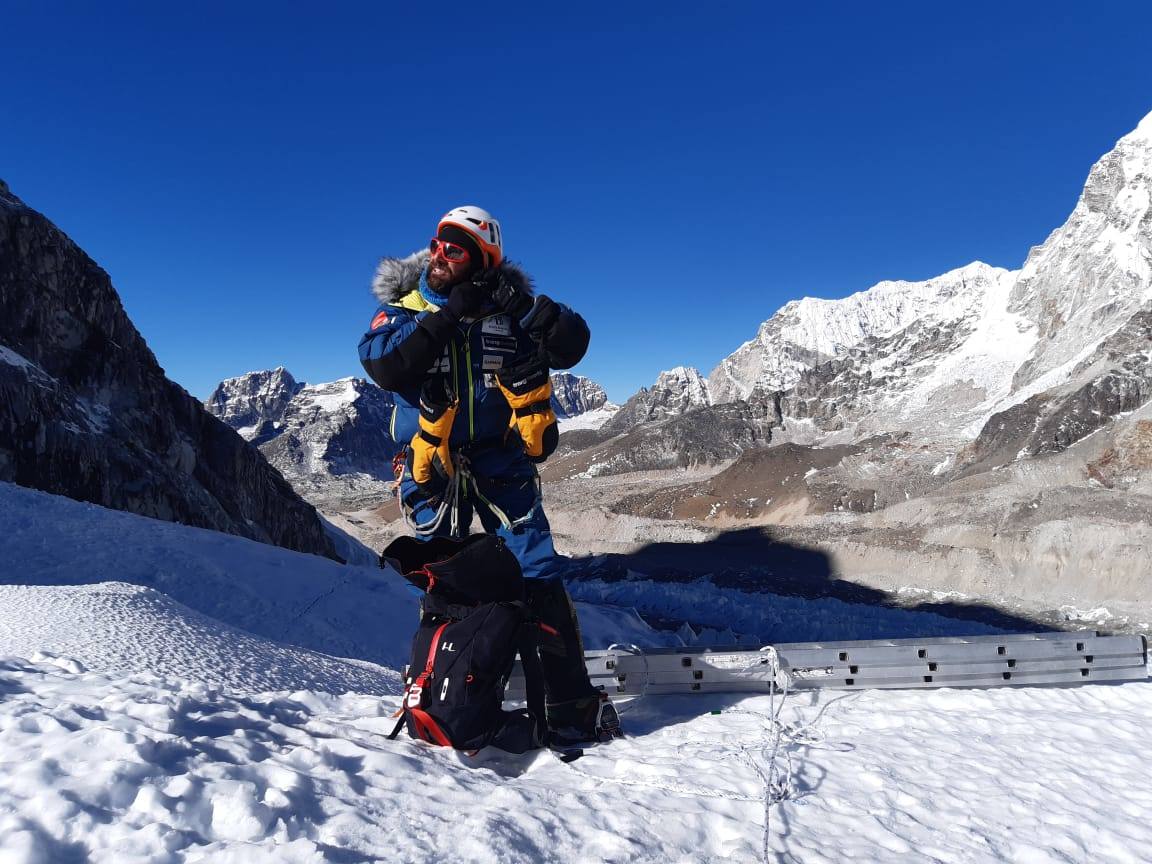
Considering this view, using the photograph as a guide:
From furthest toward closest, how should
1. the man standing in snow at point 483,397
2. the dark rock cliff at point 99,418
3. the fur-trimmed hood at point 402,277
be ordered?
the dark rock cliff at point 99,418
the fur-trimmed hood at point 402,277
the man standing in snow at point 483,397

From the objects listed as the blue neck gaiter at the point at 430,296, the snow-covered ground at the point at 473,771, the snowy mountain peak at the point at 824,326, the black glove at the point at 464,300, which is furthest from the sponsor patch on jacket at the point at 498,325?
the snowy mountain peak at the point at 824,326

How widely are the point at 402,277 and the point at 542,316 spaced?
0.87 m

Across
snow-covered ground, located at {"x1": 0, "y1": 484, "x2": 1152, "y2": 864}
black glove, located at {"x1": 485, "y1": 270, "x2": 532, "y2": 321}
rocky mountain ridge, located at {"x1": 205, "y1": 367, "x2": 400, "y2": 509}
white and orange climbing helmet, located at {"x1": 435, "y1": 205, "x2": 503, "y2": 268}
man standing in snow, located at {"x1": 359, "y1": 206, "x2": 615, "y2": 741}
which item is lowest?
snow-covered ground, located at {"x1": 0, "y1": 484, "x2": 1152, "y2": 864}

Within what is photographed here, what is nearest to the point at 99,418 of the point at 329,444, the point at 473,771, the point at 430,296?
the point at 430,296

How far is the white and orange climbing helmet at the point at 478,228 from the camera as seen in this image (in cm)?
356

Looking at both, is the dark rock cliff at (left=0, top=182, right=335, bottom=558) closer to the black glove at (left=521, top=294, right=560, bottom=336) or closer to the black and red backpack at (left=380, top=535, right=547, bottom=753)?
the black and red backpack at (left=380, top=535, right=547, bottom=753)

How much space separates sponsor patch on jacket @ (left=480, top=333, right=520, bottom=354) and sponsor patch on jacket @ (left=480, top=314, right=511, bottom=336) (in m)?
0.03

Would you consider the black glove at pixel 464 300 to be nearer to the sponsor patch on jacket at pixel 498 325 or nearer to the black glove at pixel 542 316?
the sponsor patch on jacket at pixel 498 325

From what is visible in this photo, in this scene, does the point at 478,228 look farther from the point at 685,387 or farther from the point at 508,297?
the point at 685,387

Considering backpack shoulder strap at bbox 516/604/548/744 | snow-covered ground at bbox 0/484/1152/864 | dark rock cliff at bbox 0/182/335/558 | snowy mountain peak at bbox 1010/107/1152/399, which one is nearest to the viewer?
snow-covered ground at bbox 0/484/1152/864

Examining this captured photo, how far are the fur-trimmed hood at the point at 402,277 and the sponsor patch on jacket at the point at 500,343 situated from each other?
276mm

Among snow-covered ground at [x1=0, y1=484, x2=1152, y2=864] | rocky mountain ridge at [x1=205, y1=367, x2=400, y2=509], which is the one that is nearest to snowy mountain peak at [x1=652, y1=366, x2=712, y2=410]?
rocky mountain ridge at [x1=205, y1=367, x2=400, y2=509]

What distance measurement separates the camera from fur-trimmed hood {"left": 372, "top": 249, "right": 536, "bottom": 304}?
3713 mm

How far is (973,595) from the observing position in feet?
81.4
